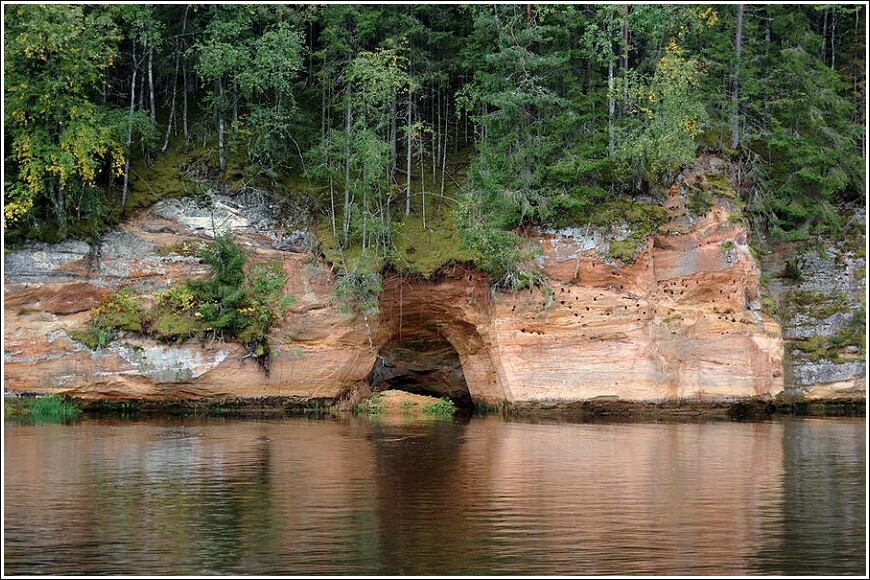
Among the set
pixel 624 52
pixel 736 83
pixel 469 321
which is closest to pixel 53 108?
pixel 469 321

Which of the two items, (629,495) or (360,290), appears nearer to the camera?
(629,495)

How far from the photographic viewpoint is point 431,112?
42.8 m

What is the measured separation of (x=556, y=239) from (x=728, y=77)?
10.6 metres

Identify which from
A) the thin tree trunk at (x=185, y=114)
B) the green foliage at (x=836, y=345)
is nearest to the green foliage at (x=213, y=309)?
the thin tree trunk at (x=185, y=114)

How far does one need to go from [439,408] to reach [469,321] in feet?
10.5

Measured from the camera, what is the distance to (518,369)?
34031 mm

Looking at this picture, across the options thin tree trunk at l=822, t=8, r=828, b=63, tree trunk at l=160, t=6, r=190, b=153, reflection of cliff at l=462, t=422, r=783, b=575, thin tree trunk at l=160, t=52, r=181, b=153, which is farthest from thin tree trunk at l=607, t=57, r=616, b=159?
thin tree trunk at l=160, t=52, r=181, b=153

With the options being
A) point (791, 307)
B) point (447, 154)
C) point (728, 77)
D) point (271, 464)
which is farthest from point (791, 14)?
point (271, 464)

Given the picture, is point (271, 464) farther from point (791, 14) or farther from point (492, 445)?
point (791, 14)

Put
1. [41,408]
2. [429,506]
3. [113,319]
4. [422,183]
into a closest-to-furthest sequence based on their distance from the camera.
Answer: [429,506] → [41,408] → [113,319] → [422,183]

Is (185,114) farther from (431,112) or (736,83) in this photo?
(736,83)

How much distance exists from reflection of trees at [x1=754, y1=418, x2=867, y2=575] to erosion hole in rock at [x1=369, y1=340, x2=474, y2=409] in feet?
45.8

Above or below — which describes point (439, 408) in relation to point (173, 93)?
below

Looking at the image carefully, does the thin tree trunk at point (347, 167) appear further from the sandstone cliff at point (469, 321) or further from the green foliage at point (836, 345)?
the green foliage at point (836, 345)
